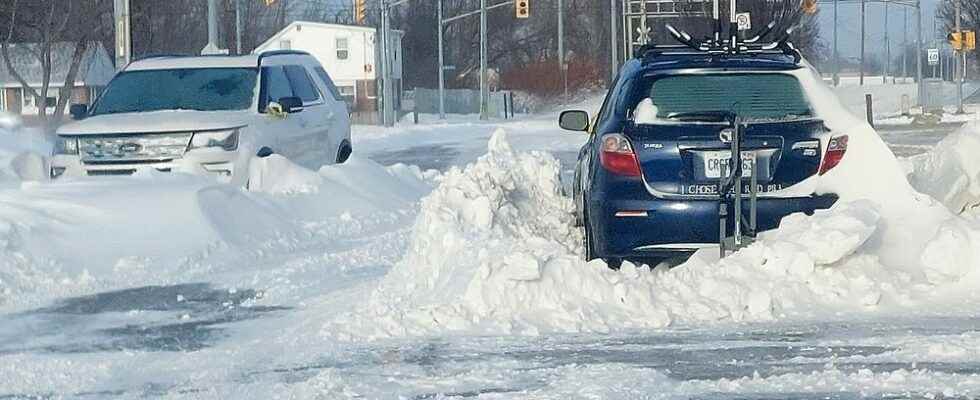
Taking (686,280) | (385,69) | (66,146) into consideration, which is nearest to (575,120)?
(686,280)

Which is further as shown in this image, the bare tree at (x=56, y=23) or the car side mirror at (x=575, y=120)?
the bare tree at (x=56, y=23)

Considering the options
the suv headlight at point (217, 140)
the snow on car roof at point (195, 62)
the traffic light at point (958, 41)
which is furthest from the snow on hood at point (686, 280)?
the traffic light at point (958, 41)

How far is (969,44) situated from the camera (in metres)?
51.2

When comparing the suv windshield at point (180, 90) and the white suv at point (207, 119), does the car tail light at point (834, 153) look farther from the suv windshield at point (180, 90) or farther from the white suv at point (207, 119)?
the suv windshield at point (180, 90)

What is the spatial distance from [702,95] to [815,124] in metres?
0.69

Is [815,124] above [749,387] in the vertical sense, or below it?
above

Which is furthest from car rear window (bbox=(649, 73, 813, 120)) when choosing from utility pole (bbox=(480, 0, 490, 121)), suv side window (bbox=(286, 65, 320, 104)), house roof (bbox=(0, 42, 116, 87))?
utility pole (bbox=(480, 0, 490, 121))

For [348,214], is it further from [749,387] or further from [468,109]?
[468,109]

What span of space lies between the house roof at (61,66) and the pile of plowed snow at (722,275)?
5224 centimetres

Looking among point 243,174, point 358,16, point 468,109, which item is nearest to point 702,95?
point 243,174

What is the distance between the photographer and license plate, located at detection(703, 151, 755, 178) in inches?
358

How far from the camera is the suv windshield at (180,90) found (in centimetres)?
1612

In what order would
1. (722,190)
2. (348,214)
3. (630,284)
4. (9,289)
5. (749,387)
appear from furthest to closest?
(348,214)
(9,289)
(722,190)
(630,284)
(749,387)

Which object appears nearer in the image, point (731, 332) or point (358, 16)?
point (731, 332)
